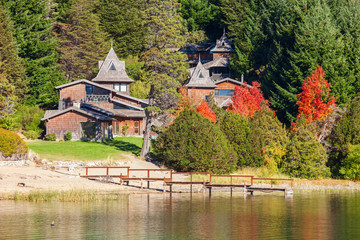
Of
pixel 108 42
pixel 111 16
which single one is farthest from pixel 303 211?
pixel 111 16

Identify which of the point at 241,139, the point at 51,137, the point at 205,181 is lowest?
the point at 205,181

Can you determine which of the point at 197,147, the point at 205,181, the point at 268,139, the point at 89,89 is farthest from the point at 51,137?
the point at 205,181

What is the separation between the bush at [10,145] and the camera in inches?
2207

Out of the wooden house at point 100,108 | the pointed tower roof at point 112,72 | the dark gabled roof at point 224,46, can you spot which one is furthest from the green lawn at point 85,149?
the dark gabled roof at point 224,46

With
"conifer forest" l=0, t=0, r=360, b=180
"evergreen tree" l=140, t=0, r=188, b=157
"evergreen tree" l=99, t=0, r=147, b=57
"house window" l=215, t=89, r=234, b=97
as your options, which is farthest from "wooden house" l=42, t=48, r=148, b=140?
"evergreen tree" l=99, t=0, r=147, b=57

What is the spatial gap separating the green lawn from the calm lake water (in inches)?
594

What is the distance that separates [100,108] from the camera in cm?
8150

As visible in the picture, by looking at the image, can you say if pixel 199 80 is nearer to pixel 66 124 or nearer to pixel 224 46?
pixel 224 46

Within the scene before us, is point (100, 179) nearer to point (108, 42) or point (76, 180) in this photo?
point (76, 180)

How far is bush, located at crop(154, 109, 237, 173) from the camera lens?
5859 centimetres

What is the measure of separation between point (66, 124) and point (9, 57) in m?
12.2

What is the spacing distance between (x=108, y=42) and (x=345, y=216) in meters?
73.7

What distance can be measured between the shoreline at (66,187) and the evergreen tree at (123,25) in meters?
60.1

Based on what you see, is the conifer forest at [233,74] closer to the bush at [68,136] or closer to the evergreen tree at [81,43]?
the evergreen tree at [81,43]
